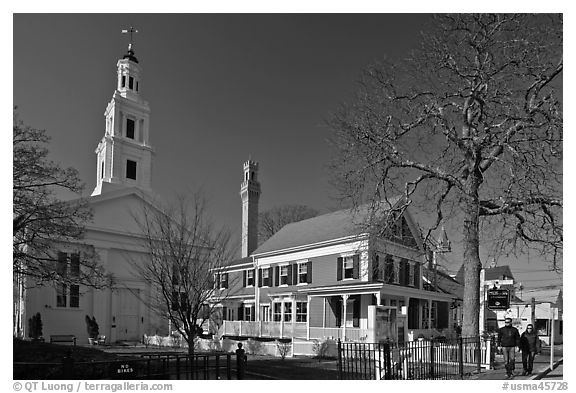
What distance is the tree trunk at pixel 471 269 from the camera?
58.0 feet

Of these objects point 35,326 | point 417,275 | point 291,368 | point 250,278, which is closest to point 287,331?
point 250,278

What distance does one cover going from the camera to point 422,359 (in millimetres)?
13703

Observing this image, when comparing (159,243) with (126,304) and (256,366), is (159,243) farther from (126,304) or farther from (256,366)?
(126,304)

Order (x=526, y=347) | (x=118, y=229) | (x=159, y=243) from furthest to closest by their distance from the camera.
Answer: (x=118, y=229)
(x=159, y=243)
(x=526, y=347)

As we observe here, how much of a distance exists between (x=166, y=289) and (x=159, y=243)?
11.0 feet

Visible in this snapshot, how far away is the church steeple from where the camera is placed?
33.0m

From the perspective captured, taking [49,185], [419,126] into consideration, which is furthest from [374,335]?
[49,185]

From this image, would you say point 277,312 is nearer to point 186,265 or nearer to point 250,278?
point 250,278

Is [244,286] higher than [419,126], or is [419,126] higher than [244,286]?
[419,126]

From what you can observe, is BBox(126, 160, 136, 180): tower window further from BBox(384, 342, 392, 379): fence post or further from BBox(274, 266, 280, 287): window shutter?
BBox(384, 342, 392, 379): fence post

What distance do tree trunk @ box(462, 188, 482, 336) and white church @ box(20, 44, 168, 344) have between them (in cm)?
1614

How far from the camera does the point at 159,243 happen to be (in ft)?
75.5

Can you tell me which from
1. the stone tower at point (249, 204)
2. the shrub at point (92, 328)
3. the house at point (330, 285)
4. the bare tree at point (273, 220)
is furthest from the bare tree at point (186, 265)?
the bare tree at point (273, 220)

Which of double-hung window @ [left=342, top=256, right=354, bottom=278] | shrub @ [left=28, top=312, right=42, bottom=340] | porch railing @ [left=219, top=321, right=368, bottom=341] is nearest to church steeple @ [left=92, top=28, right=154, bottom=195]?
shrub @ [left=28, top=312, right=42, bottom=340]
